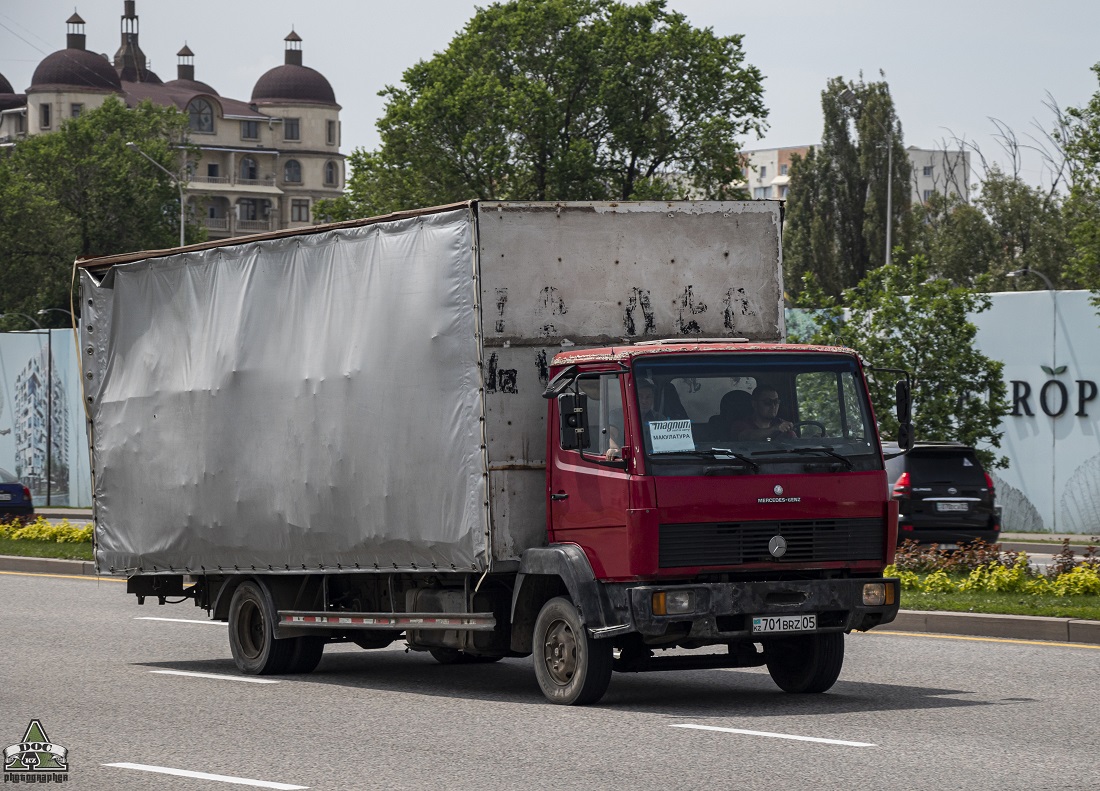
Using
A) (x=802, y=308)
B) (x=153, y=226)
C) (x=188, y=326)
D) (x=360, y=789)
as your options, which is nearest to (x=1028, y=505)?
(x=802, y=308)

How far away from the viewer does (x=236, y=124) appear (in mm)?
158875

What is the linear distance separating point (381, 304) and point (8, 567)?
15.0 metres

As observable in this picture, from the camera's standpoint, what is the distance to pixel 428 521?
11.8m

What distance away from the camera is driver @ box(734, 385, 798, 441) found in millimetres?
10867

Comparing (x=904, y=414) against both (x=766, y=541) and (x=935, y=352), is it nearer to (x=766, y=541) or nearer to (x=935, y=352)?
(x=766, y=541)

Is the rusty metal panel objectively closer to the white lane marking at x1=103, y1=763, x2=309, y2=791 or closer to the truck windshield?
the truck windshield

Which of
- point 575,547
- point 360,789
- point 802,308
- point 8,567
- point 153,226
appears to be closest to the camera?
point 360,789

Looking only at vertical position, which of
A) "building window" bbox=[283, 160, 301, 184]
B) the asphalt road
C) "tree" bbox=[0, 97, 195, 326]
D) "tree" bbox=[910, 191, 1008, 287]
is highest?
"building window" bbox=[283, 160, 301, 184]

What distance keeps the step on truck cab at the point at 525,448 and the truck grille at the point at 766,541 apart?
0.6 inches

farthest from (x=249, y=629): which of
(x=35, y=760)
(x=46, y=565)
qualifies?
(x=46, y=565)

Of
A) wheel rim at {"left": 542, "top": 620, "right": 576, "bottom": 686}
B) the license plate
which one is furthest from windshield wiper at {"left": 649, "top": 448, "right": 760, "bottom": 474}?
wheel rim at {"left": 542, "top": 620, "right": 576, "bottom": 686}

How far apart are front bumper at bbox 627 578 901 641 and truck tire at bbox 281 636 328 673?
3746 millimetres

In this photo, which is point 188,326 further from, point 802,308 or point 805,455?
point 802,308

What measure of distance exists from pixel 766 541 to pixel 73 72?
145524mm
